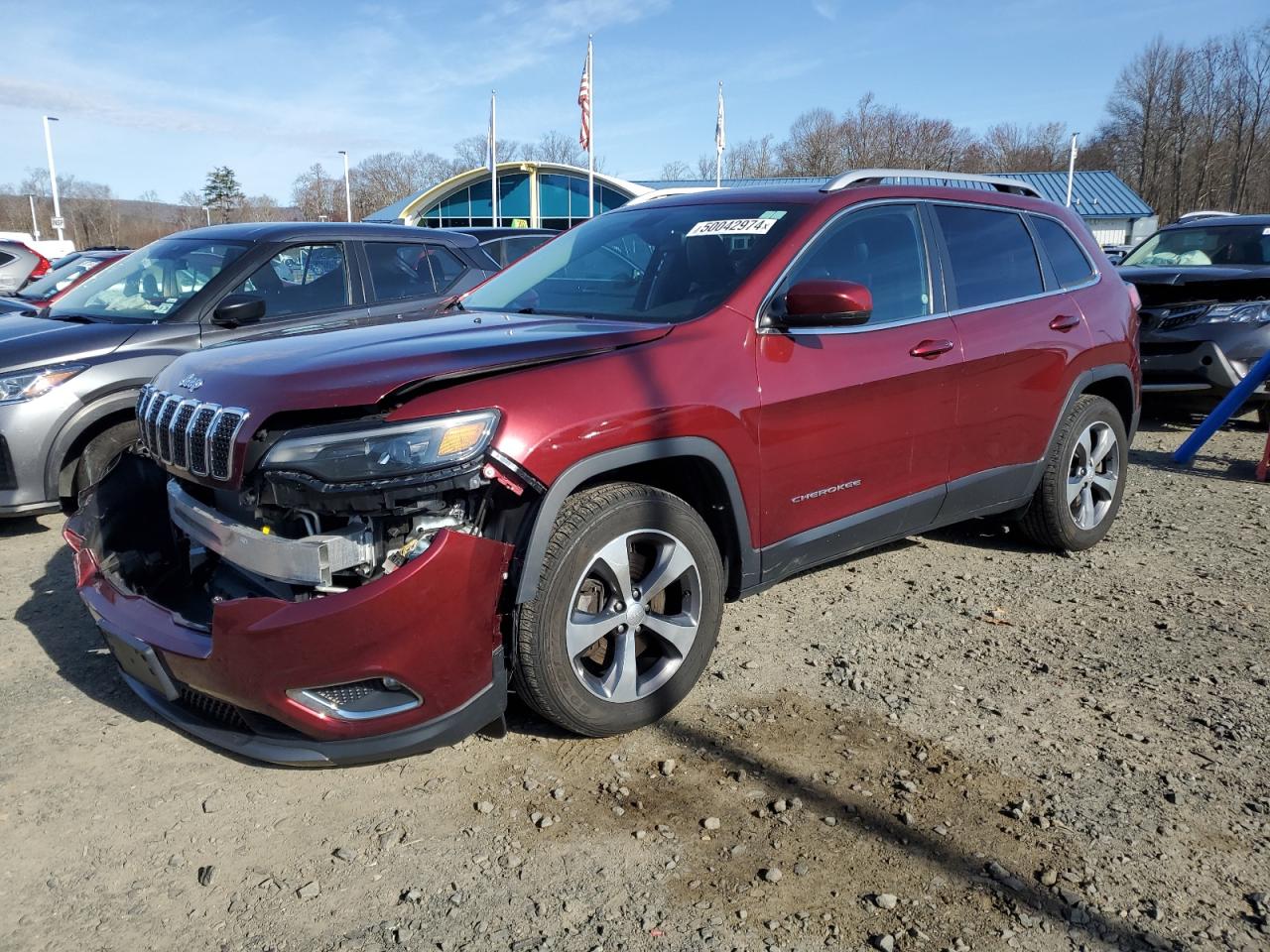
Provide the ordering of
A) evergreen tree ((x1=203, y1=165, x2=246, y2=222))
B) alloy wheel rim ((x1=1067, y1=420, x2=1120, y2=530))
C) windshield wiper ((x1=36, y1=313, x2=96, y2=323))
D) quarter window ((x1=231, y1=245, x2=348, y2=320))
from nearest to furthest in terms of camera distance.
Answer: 1. alloy wheel rim ((x1=1067, y1=420, x2=1120, y2=530))
2. windshield wiper ((x1=36, y1=313, x2=96, y2=323))
3. quarter window ((x1=231, y1=245, x2=348, y2=320))
4. evergreen tree ((x1=203, y1=165, x2=246, y2=222))

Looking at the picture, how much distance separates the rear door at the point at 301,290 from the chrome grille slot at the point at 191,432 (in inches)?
102

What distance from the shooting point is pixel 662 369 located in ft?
10.3

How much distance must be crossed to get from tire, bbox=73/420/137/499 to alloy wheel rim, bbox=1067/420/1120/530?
4988mm

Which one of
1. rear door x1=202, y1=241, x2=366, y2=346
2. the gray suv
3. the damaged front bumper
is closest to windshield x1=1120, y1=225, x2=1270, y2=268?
the gray suv

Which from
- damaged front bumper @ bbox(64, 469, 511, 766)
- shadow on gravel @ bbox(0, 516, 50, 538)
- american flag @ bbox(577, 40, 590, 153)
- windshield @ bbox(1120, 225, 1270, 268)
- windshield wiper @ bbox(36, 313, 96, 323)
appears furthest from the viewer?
american flag @ bbox(577, 40, 590, 153)

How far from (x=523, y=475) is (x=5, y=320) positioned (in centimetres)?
490

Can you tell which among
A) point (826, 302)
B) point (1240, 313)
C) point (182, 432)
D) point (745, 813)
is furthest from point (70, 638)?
point (1240, 313)

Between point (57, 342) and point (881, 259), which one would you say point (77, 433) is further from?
point (881, 259)

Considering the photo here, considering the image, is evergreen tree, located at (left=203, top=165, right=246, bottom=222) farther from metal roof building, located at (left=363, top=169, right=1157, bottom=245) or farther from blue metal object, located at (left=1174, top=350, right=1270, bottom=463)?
blue metal object, located at (left=1174, top=350, right=1270, bottom=463)

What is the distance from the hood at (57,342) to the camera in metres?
5.07

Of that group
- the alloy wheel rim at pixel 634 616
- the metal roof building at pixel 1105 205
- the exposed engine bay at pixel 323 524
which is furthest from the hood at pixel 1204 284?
the metal roof building at pixel 1105 205

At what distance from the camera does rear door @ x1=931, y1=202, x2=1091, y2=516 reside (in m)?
4.23

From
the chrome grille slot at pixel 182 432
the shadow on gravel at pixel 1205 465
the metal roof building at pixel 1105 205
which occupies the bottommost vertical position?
the shadow on gravel at pixel 1205 465

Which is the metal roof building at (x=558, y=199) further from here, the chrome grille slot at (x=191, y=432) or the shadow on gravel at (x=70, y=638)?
the chrome grille slot at (x=191, y=432)
